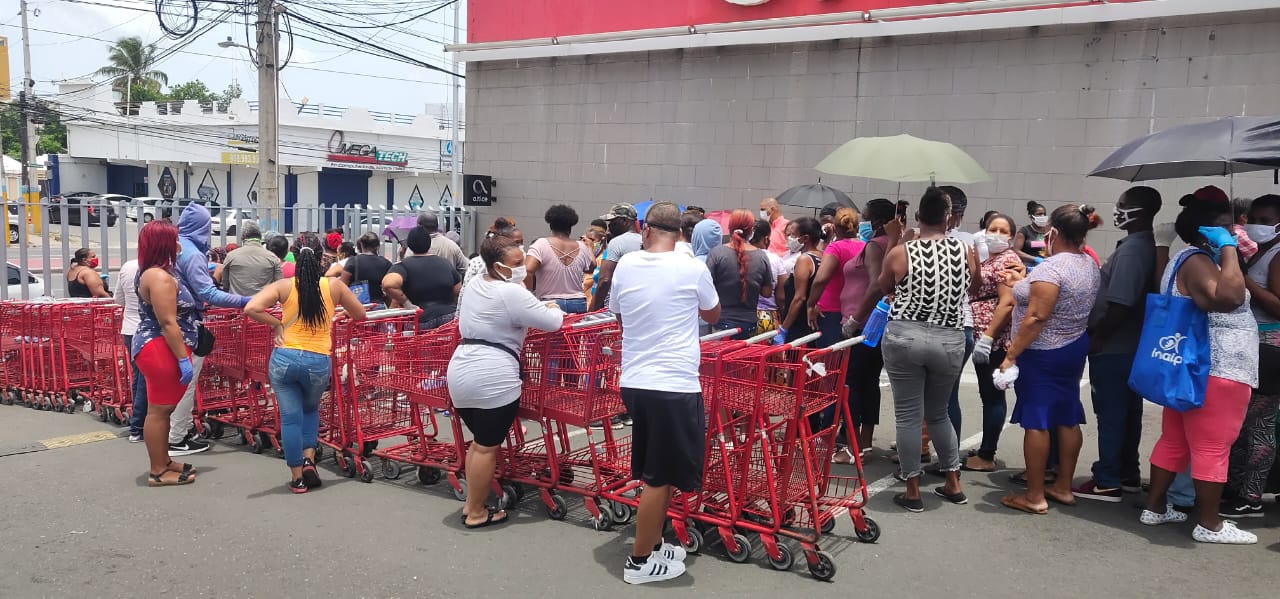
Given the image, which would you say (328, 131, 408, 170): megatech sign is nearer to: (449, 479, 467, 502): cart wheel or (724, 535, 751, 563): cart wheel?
(449, 479, 467, 502): cart wheel

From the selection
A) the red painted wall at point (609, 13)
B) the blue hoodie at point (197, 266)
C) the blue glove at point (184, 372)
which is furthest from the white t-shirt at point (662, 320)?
the red painted wall at point (609, 13)

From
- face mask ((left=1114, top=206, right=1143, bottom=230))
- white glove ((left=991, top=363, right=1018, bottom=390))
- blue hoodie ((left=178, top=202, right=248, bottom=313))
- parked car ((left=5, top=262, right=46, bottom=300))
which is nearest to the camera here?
white glove ((left=991, top=363, right=1018, bottom=390))

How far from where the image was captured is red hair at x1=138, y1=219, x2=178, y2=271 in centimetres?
602

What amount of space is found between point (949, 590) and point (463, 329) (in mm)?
2884

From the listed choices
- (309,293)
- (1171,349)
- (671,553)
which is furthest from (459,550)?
(1171,349)

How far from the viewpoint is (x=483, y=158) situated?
17.0 meters

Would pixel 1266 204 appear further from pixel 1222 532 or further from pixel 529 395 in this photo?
pixel 529 395

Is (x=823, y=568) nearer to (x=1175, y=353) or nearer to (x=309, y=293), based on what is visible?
(x=1175, y=353)

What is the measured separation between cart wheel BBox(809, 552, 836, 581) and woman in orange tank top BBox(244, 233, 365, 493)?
335cm

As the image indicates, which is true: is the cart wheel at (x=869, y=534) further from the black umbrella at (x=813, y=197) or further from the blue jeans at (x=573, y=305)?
the black umbrella at (x=813, y=197)

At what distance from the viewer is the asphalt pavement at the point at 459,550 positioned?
4.44 meters

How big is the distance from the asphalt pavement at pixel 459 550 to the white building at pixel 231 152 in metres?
41.9

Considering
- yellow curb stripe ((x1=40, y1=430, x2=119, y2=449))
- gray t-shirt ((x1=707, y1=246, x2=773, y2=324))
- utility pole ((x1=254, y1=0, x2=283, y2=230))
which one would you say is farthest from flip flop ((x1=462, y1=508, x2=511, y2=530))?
utility pole ((x1=254, y1=0, x2=283, y2=230))

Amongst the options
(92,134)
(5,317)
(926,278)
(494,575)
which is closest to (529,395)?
(494,575)
